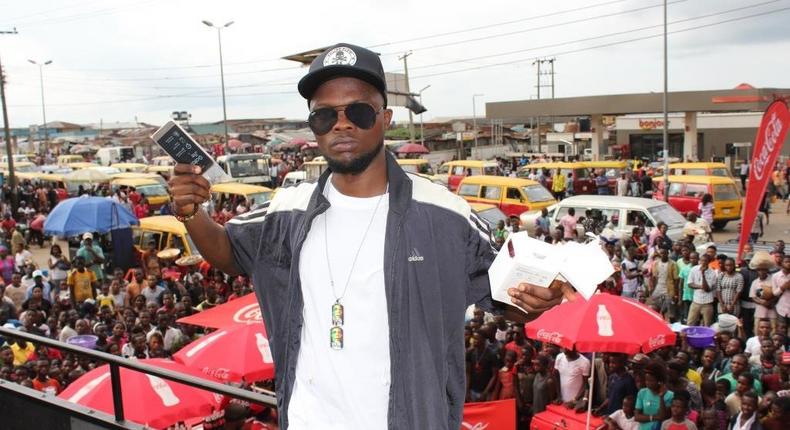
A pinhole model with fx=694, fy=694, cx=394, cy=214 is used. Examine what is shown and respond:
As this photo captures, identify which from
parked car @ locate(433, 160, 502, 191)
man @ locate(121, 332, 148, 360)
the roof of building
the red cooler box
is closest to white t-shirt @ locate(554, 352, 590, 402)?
the red cooler box

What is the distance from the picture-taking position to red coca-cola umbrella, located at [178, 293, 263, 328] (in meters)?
7.87

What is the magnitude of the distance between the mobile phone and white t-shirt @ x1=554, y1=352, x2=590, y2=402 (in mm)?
6232

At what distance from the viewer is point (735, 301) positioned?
382 inches

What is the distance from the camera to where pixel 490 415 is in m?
6.69

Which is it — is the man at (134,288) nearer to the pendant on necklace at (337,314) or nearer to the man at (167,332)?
the man at (167,332)

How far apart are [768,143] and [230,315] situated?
27.0 feet

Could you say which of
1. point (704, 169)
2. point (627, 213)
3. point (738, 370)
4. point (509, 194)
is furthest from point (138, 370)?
point (704, 169)

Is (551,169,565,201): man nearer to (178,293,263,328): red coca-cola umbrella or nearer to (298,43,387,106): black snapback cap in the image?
(178,293,263,328): red coca-cola umbrella

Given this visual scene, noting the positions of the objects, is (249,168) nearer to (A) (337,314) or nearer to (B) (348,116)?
(B) (348,116)

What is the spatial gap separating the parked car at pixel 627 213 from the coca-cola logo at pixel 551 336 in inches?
343

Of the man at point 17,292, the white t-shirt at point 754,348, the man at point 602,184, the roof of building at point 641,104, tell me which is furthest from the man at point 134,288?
the roof of building at point 641,104

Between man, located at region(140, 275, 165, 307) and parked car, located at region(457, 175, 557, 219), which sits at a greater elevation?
parked car, located at region(457, 175, 557, 219)

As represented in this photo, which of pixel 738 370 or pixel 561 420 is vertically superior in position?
pixel 738 370

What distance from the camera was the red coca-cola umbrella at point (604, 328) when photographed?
20.5ft
